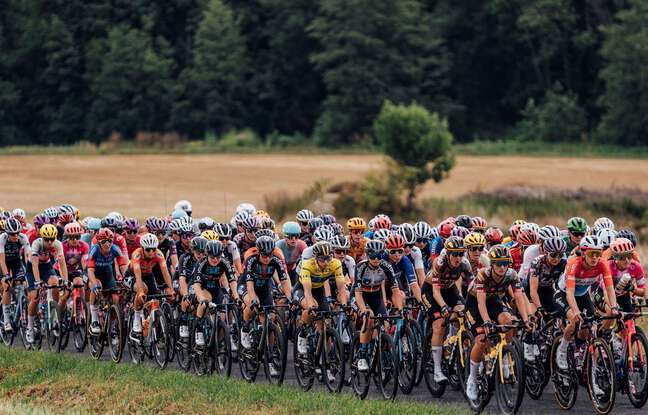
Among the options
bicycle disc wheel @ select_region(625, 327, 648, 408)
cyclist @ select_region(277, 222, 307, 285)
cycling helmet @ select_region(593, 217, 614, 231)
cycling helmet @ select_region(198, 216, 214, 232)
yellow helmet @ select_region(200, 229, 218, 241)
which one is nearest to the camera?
bicycle disc wheel @ select_region(625, 327, 648, 408)

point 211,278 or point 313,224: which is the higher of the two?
point 313,224

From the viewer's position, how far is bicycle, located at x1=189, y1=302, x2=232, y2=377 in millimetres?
18344

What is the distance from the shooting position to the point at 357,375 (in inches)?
664

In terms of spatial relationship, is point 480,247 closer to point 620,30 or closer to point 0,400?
point 0,400

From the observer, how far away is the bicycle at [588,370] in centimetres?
1516

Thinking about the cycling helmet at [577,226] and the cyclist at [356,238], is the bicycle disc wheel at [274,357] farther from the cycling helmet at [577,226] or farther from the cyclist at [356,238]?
the cycling helmet at [577,226]

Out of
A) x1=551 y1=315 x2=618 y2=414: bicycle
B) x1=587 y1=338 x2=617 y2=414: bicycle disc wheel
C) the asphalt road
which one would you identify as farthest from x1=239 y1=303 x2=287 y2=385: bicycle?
x1=587 y1=338 x2=617 y2=414: bicycle disc wheel

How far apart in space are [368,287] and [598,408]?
3211 millimetres

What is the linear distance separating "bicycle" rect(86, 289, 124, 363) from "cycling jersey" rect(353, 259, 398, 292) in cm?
436

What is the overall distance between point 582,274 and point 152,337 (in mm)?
6354

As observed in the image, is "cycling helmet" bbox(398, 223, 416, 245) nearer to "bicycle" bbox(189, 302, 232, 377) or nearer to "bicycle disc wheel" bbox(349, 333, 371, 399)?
"bicycle disc wheel" bbox(349, 333, 371, 399)

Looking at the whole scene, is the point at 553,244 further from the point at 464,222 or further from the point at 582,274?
the point at 464,222

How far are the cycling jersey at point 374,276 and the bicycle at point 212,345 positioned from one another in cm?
209

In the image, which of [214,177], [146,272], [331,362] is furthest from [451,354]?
[214,177]
